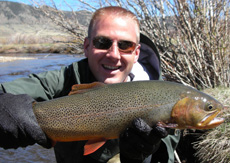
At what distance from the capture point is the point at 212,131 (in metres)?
3.73

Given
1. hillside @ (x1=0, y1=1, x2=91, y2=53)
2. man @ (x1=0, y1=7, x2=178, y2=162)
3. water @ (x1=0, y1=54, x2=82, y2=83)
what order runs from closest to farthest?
man @ (x1=0, y1=7, x2=178, y2=162), hillside @ (x1=0, y1=1, x2=91, y2=53), water @ (x1=0, y1=54, x2=82, y2=83)

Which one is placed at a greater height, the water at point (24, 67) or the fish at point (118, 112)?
the fish at point (118, 112)

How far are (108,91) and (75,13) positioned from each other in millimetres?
4815

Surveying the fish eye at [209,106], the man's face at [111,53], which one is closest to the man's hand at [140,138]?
the fish eye at [209,106]

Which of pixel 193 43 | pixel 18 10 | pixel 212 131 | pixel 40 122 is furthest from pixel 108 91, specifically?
pixel 18 10

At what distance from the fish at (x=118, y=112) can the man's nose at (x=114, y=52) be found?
0.66 m

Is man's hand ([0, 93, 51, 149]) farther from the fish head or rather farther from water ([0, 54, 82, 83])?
water ([0, 54, 82, 83])

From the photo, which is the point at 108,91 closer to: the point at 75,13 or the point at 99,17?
the point at 99,17

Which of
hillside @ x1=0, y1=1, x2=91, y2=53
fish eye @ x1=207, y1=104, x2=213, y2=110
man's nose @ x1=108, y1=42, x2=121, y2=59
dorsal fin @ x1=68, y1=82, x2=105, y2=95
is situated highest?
man's nose @ x1=108, y1=42, x2=121, y2=59

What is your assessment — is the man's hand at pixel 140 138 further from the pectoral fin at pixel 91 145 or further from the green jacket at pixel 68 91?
the green jacket at pixel 68 91

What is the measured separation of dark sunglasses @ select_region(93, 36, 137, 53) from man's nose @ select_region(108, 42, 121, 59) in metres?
0.03

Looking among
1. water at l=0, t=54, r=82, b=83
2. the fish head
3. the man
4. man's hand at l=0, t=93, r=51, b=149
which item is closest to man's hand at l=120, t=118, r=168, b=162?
the man

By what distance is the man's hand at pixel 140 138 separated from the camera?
1.99 m

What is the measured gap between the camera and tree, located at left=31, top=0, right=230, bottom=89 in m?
5.29
